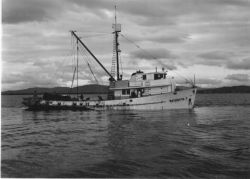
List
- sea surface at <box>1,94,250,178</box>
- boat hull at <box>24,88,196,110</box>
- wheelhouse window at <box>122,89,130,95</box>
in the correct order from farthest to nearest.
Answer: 1. wheelhouse window at <box>122,89,130,95</box>
2. boat hull at <box>24,88,196,110</box>
3. sea surface at <box>1,94,250,178</box>

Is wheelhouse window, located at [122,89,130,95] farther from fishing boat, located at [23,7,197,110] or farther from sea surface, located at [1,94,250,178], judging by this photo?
sea surface, located at [1,94,250,178]

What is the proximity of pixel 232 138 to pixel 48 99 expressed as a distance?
120 feet

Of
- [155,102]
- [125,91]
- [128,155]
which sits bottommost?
[128,155]

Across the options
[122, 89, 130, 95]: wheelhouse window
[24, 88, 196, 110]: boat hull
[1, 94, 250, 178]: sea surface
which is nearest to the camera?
[1, 94, 250, 178]: sea surface

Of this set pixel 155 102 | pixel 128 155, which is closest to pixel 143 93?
pixel 155 102

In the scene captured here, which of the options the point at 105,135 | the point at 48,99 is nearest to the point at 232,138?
the point at 105,135

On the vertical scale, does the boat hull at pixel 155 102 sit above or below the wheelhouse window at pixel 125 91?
below

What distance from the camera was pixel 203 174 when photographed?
12.1 metres

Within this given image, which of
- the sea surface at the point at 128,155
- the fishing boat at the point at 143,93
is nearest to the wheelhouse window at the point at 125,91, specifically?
the fishing boat at the point at 143,93

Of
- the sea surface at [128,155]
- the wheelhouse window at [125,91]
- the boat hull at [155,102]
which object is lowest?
the sea surface at [128,155]

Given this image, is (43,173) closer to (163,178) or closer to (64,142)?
(163,178)

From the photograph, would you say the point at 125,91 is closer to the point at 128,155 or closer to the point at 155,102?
the point at 155,102

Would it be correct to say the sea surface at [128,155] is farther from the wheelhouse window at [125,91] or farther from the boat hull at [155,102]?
the wheelhouse window at [125,91]

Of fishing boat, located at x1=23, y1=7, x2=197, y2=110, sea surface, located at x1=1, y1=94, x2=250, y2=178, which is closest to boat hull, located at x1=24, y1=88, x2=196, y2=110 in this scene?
fishing boat, located at x1=23, y1=7, x2=197, y2=110
